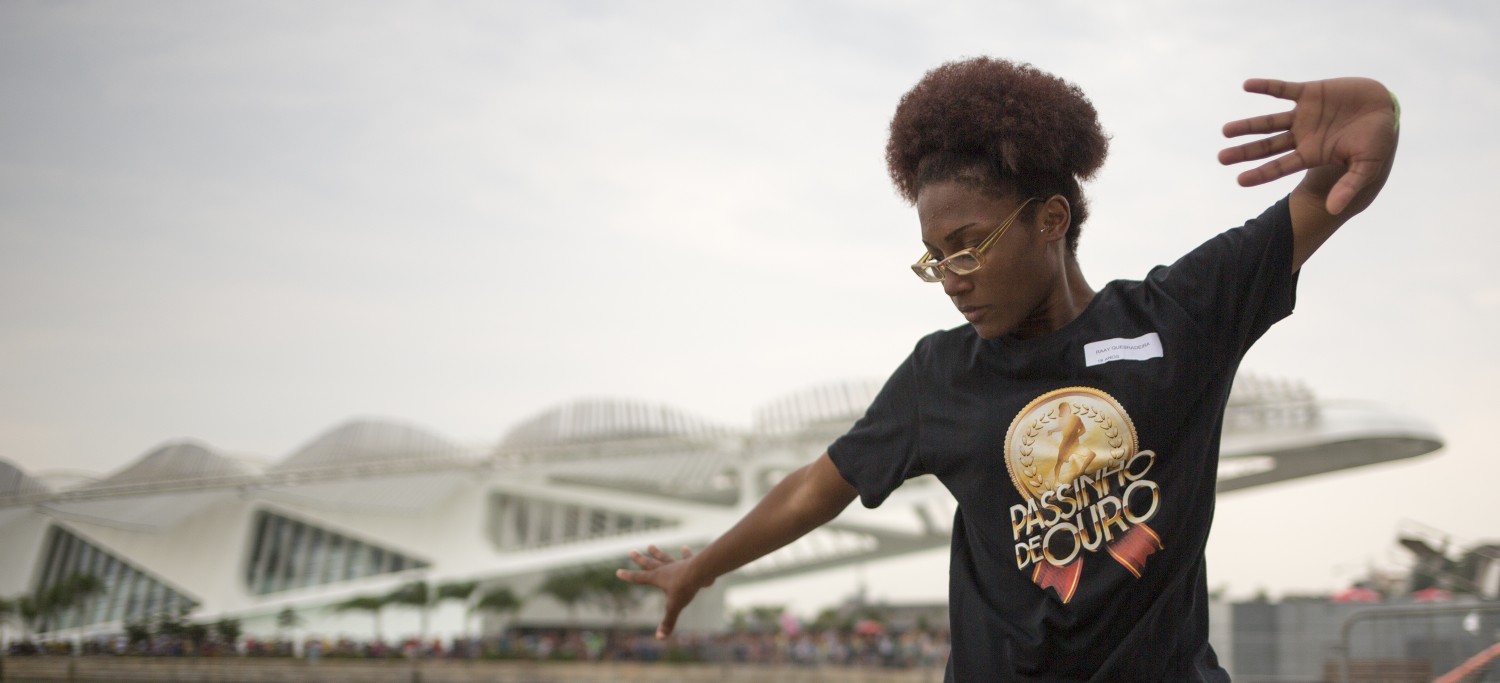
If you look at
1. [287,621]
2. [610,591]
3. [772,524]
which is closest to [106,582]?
[287,621]

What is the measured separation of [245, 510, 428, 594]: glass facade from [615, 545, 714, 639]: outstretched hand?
156 feet

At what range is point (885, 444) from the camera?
2.03 metres

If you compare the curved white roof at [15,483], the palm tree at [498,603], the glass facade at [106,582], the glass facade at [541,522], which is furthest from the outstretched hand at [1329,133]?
the curved white roof at [15,483]

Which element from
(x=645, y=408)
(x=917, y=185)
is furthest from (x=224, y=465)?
(x=917, y=185)

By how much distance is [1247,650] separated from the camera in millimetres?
10094

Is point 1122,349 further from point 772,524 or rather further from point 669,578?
point 669,578

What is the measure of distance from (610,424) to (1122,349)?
4123 cm

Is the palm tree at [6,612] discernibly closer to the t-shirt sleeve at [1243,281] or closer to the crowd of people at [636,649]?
the crowd of people at [636,649]

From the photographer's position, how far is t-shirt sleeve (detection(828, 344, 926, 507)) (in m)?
2.01

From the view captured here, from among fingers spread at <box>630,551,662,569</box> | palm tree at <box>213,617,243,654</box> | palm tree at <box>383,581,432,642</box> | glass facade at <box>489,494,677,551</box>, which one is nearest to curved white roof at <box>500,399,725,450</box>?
glass facade at <box>489,494,677,551</box>

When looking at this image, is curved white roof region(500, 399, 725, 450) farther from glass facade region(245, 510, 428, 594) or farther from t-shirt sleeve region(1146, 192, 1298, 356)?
t-shirt sleeve region(1146, 192, 1298, 356)

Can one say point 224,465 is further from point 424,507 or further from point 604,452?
point 604,452

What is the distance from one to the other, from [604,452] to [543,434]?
267 centimetres

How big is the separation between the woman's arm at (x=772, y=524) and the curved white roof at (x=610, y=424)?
39.2 m
